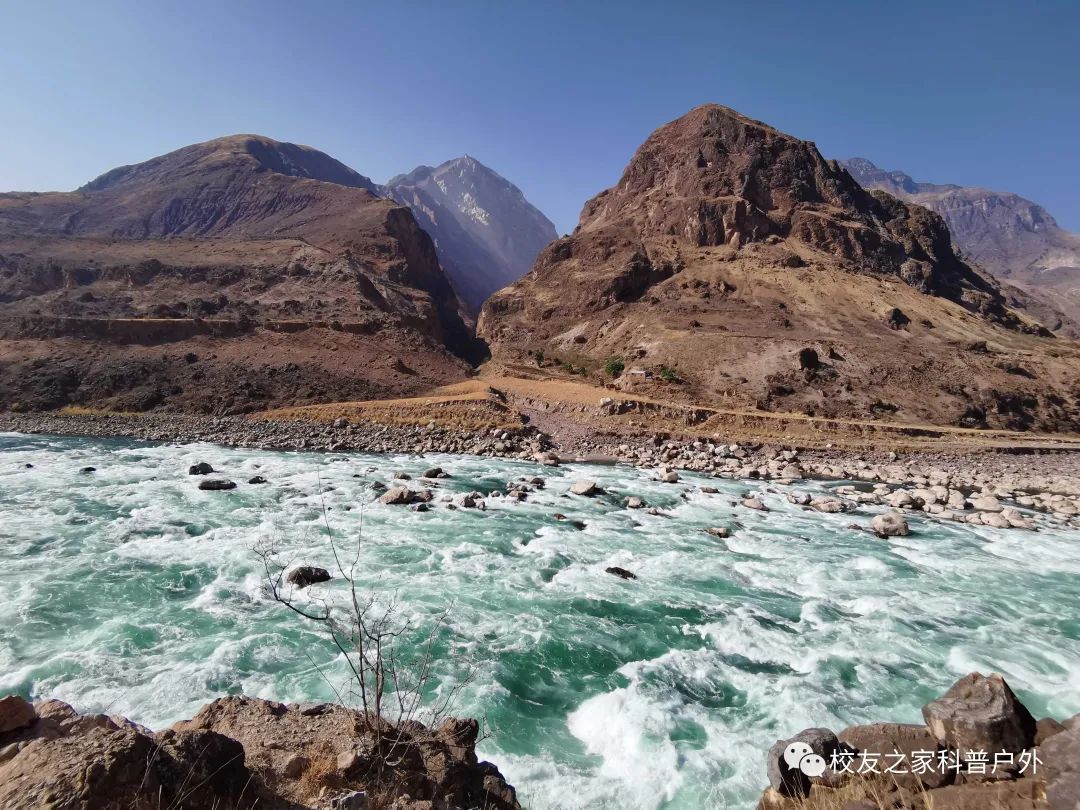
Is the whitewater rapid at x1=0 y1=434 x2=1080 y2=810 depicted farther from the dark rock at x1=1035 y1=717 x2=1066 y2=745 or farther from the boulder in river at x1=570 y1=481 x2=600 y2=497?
the dark rock at x1=1035 y1=717 x2=1066 y2=745

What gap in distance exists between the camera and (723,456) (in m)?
26.3

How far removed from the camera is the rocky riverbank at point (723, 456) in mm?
19625

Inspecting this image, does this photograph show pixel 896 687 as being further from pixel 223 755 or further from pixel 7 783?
pixel 7 783

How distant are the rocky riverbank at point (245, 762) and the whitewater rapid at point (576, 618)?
6.24 ft

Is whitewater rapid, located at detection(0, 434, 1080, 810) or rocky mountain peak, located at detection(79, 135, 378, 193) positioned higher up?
rocky mountain peak, located at detection(79, 135, 378, 193)

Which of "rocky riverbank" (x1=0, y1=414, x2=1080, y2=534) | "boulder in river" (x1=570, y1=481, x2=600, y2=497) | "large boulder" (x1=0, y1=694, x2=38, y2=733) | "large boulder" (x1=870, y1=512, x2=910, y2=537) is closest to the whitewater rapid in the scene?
"large boulder" (x1=870, y1=512, x2=910, y2=537)

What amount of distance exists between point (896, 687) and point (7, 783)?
9557 millimetres

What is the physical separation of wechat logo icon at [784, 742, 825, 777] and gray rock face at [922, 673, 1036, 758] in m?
1.10

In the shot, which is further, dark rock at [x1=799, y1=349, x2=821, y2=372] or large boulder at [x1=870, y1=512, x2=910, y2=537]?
dark rock at [x1=799, y1=349, x2=821, y2=372]

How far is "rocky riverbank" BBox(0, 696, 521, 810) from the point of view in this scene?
2639mm

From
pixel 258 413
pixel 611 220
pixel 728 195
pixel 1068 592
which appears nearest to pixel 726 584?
pixel 1068 592

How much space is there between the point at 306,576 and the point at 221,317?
145 feet

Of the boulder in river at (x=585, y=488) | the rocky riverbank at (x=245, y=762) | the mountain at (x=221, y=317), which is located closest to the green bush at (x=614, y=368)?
the mountain at (x=221, y=317)

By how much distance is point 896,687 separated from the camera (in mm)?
7551
